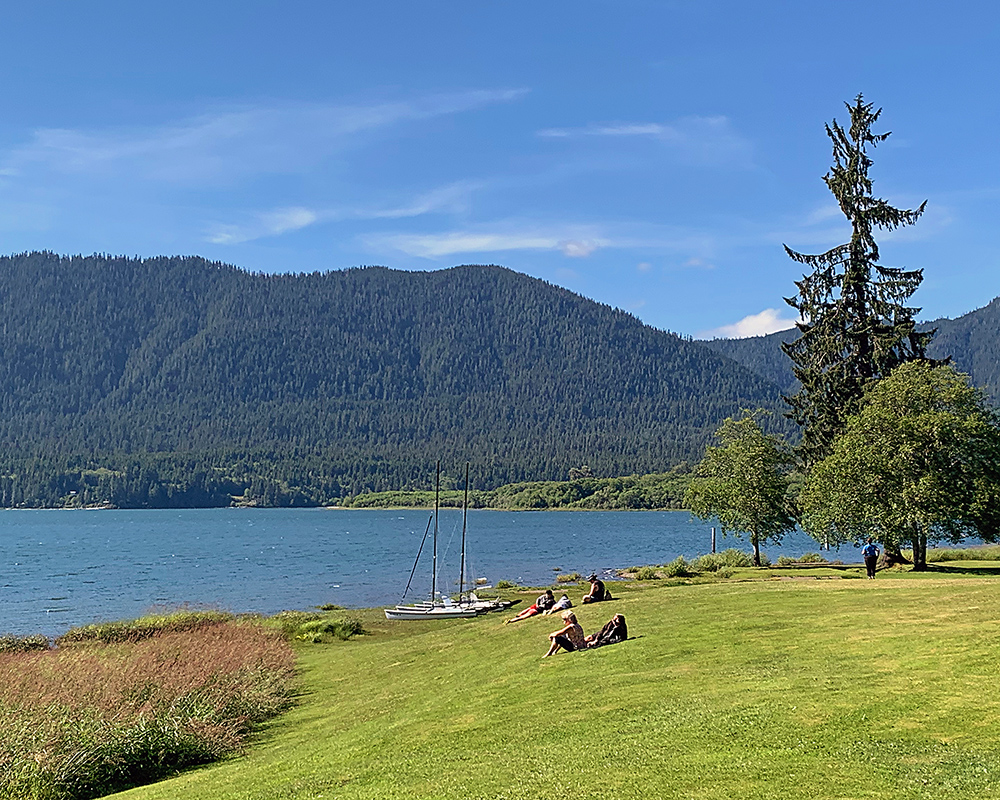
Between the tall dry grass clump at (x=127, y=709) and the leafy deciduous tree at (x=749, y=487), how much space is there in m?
33.7

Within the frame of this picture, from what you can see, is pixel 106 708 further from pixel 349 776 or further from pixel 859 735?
pixel 859 735

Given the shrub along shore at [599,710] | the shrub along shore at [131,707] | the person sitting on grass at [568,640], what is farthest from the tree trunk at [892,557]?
the shrub along shore at [131,707]

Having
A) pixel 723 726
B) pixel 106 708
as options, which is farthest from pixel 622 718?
pixel 106 708

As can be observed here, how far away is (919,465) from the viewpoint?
41.6m

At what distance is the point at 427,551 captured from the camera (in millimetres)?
119938

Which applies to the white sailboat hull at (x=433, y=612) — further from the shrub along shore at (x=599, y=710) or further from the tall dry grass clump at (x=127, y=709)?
the shrub along shore at (x=599, y=710)

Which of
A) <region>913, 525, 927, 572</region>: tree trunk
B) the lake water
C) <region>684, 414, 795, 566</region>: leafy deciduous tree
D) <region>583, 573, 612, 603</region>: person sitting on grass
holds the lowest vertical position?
the lake water

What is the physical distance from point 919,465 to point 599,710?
101ft

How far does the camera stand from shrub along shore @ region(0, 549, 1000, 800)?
12.1m

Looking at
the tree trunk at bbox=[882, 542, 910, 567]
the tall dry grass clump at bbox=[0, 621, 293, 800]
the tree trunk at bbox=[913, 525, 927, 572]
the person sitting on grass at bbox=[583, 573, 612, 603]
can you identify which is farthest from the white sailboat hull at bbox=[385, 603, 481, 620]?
the tree trunk at bbox=[882, 542, 910, 567]

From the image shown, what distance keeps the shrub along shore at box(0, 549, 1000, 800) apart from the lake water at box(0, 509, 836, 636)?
105 ft

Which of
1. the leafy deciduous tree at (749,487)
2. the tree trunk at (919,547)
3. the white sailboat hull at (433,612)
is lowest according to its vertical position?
the white sailboat hull at (433,612)

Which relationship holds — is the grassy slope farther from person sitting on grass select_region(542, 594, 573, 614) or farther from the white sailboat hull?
the white sailboat hull

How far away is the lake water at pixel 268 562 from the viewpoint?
65.1 meters
